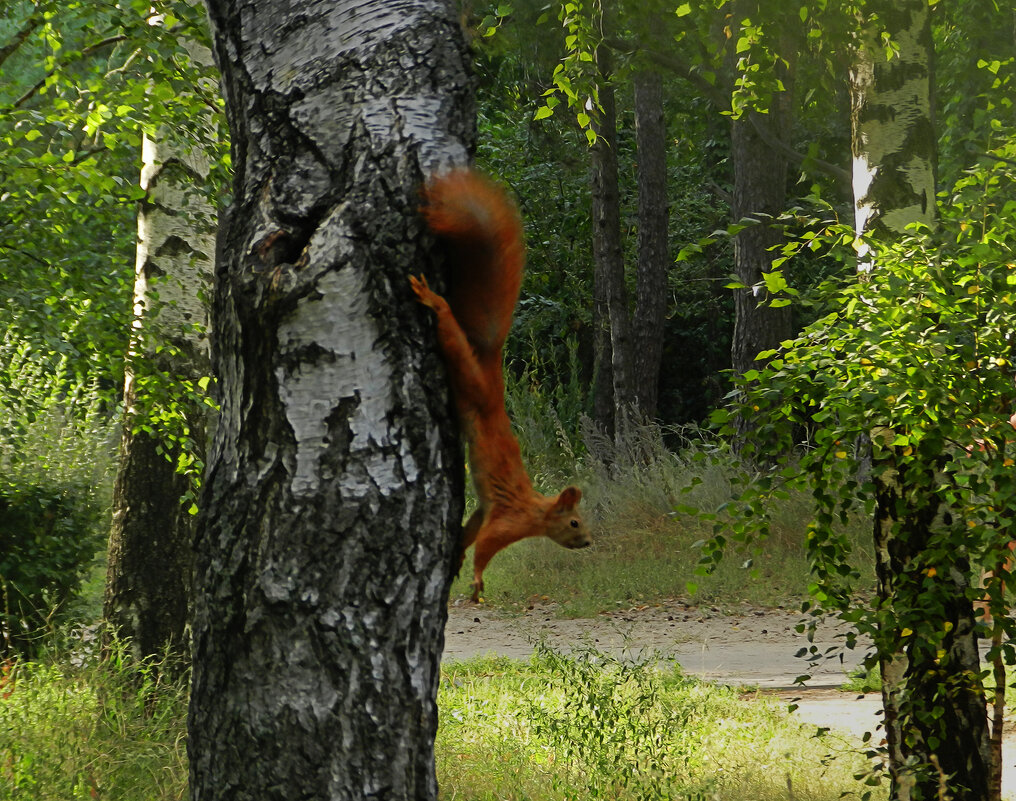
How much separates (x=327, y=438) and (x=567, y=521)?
124cm

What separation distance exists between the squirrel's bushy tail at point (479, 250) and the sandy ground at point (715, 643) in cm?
450

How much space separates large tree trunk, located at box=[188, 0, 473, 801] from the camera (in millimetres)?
2041

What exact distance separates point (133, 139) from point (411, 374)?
3294 mm

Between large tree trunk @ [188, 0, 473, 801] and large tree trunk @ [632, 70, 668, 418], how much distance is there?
13.2m

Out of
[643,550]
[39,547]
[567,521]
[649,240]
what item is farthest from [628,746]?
[649,240]

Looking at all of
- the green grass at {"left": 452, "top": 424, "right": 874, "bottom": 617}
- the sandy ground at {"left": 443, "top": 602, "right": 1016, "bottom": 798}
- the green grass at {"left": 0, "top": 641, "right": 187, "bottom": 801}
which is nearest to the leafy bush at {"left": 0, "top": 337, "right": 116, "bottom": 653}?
the green grass at {"left": 0, "top": 641, "right": 187, "bottom": 801}

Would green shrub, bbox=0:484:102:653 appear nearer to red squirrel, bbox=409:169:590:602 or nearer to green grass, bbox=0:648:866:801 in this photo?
green grass, bbox=0:648:866:801

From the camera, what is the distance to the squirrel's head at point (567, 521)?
122 inches

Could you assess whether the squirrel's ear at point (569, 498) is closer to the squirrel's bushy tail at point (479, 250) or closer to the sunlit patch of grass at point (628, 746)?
the squirrel's bushy tail at point (479, 250)

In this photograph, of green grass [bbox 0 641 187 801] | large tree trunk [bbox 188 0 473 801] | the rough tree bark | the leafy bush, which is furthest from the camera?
the rough tree bark

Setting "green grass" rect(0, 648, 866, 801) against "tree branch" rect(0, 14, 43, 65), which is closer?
"green grass" rect(0, 648, 866, 801)

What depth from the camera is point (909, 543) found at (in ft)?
12.4

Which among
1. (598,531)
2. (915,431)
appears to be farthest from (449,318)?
(598,531)

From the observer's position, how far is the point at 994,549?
3119 millimetres
